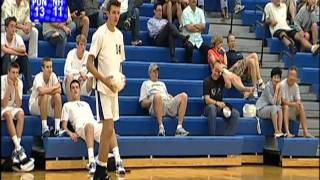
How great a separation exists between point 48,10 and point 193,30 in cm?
283

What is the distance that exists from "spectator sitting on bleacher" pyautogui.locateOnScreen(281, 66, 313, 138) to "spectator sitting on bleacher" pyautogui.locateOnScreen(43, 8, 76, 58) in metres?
3.91

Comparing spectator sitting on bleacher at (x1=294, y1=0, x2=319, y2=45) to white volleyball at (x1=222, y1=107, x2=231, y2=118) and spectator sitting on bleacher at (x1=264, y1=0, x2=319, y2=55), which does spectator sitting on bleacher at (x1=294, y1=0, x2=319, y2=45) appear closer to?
spectator sitting on bleacher at (x1=264, y1=0, x2=319, y2=55)

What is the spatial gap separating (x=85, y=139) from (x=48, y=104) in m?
0.94

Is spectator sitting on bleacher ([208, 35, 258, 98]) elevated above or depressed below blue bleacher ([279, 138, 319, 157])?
above

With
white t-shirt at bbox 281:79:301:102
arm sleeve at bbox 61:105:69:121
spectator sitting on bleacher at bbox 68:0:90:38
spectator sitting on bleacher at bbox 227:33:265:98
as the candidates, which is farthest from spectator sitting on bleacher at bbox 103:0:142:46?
arm sleeve at bbox 61:105:69:121

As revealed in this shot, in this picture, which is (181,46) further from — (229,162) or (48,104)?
(48,104)

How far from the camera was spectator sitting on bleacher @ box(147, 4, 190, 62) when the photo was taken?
12.4m

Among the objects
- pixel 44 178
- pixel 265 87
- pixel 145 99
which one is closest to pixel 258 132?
pixel 265 87

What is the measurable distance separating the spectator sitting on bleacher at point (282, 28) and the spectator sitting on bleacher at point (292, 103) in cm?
197

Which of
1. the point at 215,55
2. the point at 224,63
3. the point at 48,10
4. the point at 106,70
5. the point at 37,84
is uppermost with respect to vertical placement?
the point at 48,10

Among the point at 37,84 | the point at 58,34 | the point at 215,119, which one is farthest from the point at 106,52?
the point at 58,34

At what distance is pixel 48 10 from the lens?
12.5m

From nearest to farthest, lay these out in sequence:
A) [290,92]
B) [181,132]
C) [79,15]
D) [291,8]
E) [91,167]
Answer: [91,167], [181,132], [290,92], [79,15], [291,8]

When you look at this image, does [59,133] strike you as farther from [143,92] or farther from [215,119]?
[215,119]
